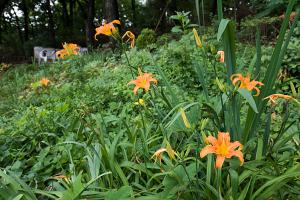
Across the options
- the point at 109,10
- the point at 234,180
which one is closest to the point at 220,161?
the point at 234,180

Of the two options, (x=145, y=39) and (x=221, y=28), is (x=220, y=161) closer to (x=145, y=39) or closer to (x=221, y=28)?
(x=221, y=28)

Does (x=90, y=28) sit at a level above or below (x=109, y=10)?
below

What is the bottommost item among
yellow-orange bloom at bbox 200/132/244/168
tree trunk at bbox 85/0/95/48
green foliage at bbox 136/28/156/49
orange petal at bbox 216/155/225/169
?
orange petal at bbox 216/155/225/169

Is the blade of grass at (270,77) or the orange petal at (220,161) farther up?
the blade of grass at (270,77)

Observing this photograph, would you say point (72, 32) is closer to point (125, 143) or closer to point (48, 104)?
point (48, 104)

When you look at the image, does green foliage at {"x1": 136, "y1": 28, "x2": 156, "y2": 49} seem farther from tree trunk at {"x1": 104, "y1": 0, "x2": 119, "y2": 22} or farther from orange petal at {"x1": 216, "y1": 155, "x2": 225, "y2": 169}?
orange petal at {"x1": 216, "y1": 155, "x2": 225, "y2": 169}

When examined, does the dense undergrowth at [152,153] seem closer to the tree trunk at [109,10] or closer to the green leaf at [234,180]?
the green leaf at [234,180]

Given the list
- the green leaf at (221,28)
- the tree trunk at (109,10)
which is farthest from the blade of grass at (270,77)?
the tree trunk at (109,10)

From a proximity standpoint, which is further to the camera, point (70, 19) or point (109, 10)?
point (70, 19)

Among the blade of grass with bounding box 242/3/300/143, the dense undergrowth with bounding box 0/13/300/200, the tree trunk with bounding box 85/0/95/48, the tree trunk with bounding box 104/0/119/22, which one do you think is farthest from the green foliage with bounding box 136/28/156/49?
the blade of grass with bounding box 242/3/300/143

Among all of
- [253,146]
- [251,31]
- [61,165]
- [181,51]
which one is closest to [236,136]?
[253,146]

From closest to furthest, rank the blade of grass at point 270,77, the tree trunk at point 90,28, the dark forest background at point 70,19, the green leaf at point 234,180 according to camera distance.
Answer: the green leaf at point 234,180
the blade of grass at point 270,77
the tree trunk at point 90,28
the dark forest background at point 70,19

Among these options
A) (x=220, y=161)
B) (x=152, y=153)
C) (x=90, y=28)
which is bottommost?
(x=152, y=153)

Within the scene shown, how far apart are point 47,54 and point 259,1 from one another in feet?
21.1
